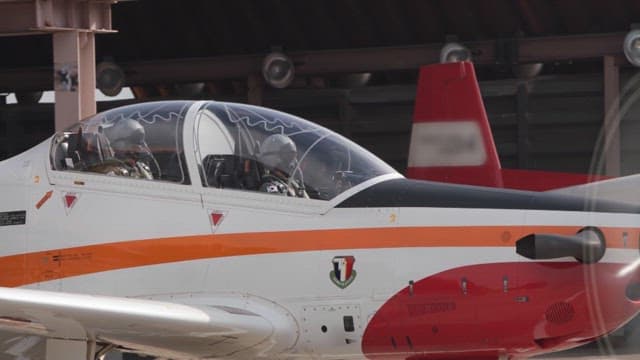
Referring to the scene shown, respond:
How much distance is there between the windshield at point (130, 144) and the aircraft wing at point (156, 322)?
0.78 m

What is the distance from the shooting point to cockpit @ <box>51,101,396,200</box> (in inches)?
243

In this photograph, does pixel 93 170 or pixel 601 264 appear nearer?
pixel 601 264

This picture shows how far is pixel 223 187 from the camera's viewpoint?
20.4 feet

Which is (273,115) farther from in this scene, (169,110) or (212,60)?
(212,60)

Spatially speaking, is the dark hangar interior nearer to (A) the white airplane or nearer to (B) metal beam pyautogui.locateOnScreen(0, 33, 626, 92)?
(B) metal beam pyautogui.locateOnScreen(0, 33, 626, 92)

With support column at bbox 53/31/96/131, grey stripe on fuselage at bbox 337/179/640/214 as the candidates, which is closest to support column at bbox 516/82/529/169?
support column at bbox 53/31/96/131

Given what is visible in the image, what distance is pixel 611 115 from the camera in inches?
548

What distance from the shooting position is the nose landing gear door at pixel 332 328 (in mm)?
5957

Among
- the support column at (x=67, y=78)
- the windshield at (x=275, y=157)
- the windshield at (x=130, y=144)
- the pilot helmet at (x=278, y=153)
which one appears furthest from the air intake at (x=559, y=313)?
the support column at (x=67, y=78)

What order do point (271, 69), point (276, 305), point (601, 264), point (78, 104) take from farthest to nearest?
1. point (271, 69)
2. point (78, 104)
3. point (276, 305)
4. point (601, 264)

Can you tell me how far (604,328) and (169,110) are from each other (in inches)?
102

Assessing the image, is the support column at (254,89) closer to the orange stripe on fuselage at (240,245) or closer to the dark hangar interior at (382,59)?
the dark hangar interior at (382,59)

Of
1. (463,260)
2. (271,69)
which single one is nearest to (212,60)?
(271,69)

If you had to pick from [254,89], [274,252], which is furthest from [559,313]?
[254,89]
